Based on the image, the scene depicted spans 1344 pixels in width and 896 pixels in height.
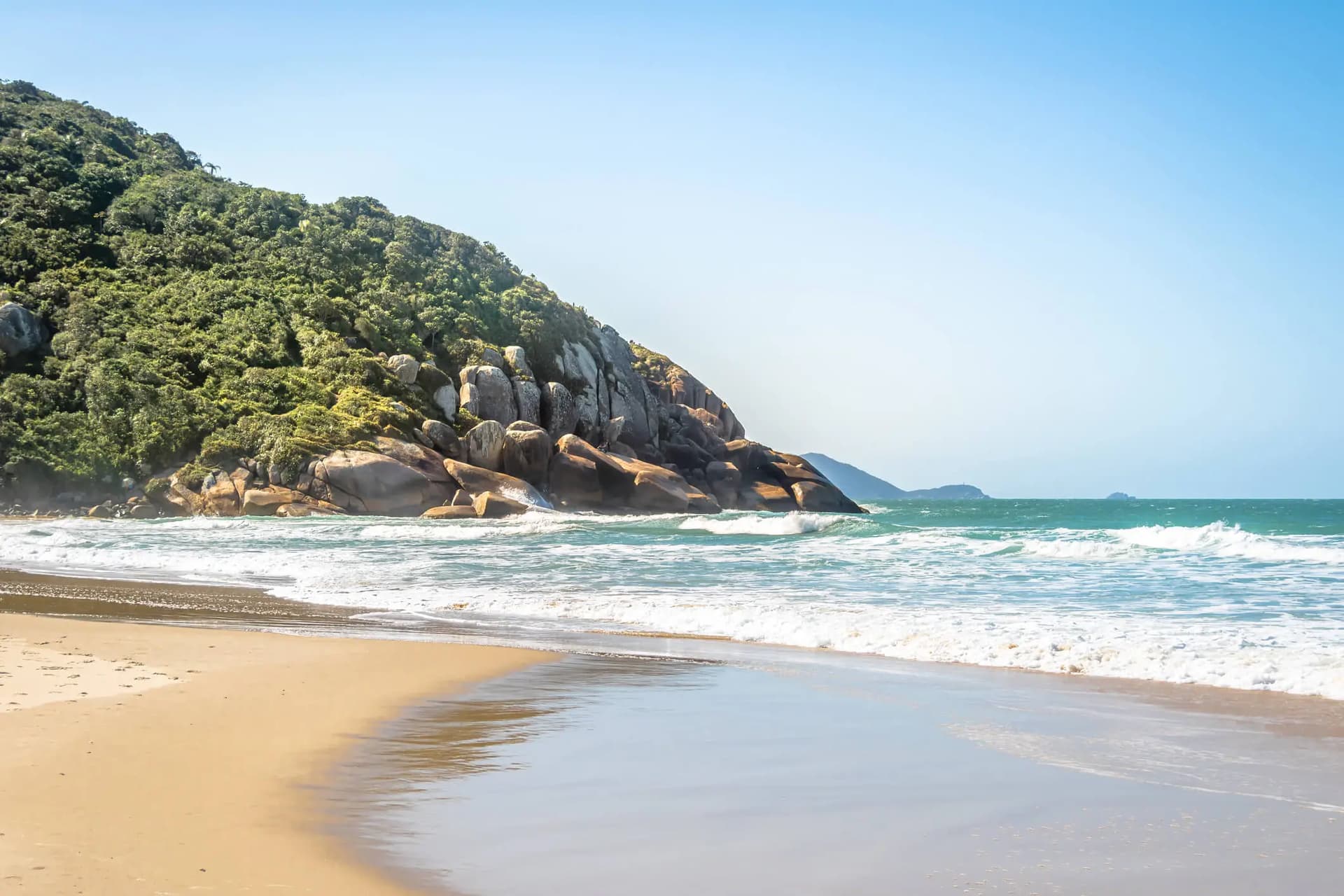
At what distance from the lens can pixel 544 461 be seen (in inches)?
1957

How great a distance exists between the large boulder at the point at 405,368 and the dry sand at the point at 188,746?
1624 inches

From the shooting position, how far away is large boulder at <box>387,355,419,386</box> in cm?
5222

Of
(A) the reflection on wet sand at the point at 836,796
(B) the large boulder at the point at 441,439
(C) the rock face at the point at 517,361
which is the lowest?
(A) the reflection on wet sand at the point at 836,796

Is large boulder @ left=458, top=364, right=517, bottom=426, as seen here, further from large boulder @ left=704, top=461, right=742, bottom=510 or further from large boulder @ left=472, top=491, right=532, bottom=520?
large boulder @ left=704, top=461, right=742, bottom=510

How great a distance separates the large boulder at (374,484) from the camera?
135ft

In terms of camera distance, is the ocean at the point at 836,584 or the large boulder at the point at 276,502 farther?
the large boulder at the point at 276,502

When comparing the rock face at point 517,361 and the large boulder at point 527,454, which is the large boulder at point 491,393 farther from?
the large boulder at point 527,454

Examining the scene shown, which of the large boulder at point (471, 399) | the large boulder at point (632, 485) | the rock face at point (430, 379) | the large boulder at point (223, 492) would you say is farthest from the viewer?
the large boulder at point (471, 399)

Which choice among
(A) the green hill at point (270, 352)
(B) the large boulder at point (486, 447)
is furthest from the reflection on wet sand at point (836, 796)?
(B) the large boulder at point (486, 447)

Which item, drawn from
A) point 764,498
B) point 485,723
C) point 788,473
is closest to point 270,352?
point 764,498

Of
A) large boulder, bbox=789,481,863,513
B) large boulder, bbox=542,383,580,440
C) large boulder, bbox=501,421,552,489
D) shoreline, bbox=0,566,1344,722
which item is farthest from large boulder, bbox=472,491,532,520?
large boulder, bbox=789,481,863,513

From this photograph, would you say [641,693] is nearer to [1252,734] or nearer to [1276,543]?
[1252,734]

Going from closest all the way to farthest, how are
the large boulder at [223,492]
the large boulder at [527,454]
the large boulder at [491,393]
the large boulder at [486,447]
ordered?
the large boulder at [223,492]
the large boulder at [486,447]
the large boulder at [527,454]
the large boulder at [491,393]

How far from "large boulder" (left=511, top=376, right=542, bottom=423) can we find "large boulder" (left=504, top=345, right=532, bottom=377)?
2.16 feet
